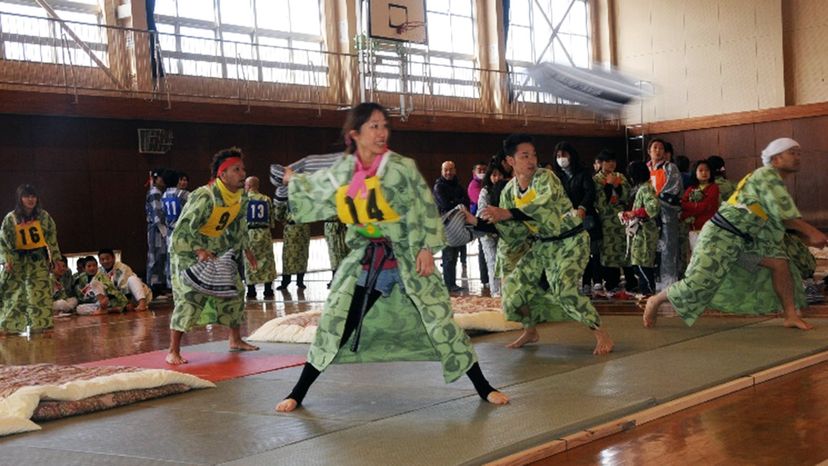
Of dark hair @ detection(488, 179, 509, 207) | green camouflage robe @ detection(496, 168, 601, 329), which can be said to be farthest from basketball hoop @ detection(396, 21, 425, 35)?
green camouflage robe @ detection(496, 168, 601, 329)

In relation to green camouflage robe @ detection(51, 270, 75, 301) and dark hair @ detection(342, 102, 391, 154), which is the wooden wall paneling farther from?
dark hair @ detection(342, 102, 391, 154)

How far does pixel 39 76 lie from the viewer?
12250 millimetres

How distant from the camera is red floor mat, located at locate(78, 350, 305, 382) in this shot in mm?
5902

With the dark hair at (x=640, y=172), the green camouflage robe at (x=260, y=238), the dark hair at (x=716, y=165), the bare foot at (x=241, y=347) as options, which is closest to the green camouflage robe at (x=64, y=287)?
the green camouflage robe at (x=260, y=238)

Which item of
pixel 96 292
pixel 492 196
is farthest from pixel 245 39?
pixel 492 196

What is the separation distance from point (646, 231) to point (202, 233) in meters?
4.31

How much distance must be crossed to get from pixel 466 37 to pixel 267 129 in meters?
5.31

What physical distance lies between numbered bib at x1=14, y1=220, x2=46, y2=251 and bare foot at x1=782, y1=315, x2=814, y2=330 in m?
5.95

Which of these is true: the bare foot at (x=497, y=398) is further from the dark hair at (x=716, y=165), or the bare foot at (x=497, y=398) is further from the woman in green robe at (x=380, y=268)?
the dark hair at (x=716, y=165)

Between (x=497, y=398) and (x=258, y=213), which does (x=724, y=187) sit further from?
(x=497, y=398)

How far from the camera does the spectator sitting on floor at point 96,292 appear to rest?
428 inches

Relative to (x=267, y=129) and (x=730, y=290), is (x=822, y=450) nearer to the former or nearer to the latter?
(x=730, y=290)

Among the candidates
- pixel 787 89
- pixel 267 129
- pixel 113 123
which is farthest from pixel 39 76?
pixel 787 89

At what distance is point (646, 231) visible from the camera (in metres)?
9.30
